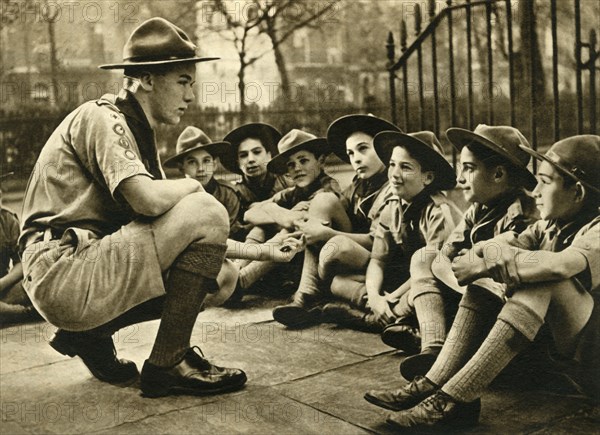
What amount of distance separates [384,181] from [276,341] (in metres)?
1.02

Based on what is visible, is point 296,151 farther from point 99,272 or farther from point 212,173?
point 99,272

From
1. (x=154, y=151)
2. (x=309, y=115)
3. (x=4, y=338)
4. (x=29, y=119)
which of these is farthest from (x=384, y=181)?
(x=4, y=338)

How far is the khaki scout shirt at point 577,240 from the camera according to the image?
8.34 feet

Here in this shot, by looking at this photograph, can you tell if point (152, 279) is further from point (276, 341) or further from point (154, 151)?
point (276, 341)

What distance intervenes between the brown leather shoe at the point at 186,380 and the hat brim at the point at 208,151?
3.81 feet

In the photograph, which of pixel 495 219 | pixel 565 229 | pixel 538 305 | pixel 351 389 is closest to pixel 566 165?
pixel 565 229

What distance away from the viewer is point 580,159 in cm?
263

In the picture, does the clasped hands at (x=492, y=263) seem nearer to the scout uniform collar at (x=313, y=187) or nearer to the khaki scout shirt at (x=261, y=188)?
the scout uniform collar at (x=313, y=187)

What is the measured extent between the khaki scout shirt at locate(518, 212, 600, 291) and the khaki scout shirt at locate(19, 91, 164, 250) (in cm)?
160

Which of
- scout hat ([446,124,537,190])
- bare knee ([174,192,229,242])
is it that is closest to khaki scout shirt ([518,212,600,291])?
scout hat ([446,124,537,190])

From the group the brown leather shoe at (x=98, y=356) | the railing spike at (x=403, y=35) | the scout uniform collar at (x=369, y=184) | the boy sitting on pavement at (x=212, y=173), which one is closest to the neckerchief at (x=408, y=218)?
the scout uniform collar at (x=369, y=184)

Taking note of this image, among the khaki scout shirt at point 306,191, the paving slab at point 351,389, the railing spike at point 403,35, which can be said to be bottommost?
the paving slab at point 351,389

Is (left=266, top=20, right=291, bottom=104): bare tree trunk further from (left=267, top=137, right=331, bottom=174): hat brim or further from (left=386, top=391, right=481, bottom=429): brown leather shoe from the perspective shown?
(left=386, top=391, right=481, bottom=429): brown leather shoe

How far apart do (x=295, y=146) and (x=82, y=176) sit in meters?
1.44
